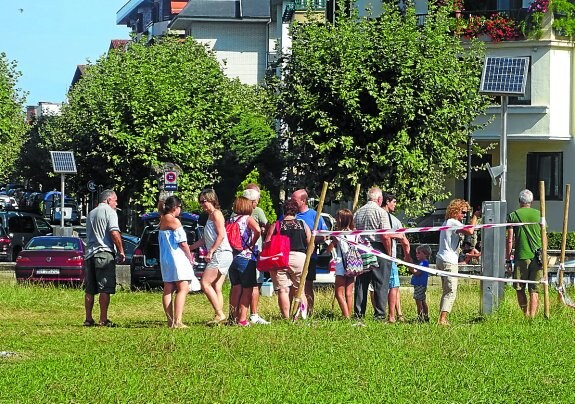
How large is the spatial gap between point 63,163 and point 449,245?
2405 centimetres

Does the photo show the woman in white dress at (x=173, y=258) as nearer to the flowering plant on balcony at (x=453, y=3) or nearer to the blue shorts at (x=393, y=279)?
the blue shorts at (x=393, y=279)

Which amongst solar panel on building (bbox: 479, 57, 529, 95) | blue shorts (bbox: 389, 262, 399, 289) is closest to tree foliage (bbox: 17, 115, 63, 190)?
solar panel on building (bbox: 479, 57, 529, 95)

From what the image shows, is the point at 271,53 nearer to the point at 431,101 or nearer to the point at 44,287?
the point at 431,101

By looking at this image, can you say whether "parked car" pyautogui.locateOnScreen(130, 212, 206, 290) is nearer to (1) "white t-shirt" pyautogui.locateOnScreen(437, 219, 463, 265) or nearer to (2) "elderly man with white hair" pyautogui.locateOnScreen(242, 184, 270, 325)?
(2) "elderly man with white hair" pyautogui.locateOnScreen(242, 184, 270, 325)

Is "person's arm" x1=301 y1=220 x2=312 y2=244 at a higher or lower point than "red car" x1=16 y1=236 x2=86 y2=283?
higher

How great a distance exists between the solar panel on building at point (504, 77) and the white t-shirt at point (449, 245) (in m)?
4.79

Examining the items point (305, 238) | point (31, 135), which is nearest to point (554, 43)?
point (305, 238)

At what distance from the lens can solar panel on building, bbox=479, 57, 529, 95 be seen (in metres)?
20.8

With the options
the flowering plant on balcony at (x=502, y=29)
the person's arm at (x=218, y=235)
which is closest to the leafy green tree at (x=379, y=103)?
the flowering plant on balcony at (x=502, y=29)

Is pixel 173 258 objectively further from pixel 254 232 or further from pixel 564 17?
pixel 564 17

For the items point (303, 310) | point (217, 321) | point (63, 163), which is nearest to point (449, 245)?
point (303, 310)

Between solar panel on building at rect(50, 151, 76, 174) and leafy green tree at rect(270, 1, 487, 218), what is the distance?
28.2ft

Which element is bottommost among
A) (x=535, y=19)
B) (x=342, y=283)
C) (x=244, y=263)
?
(x=342, y=283)

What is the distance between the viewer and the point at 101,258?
15.8 meters
